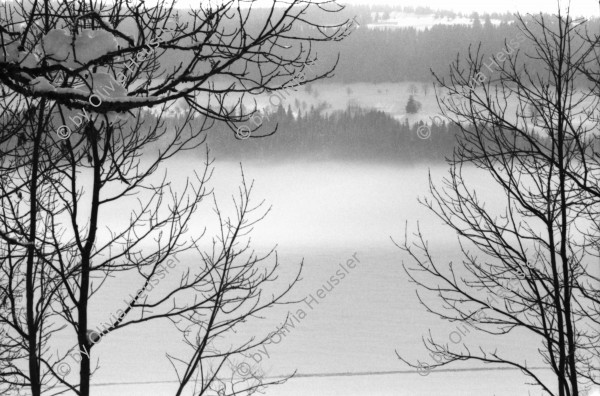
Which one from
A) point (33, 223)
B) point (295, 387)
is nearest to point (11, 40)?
point (33, 223)

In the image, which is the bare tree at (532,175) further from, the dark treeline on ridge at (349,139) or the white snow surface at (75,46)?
the dark treeline on ridge at (349,139)

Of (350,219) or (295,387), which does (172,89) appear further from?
(350,219)

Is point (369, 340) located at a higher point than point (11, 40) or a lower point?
lower

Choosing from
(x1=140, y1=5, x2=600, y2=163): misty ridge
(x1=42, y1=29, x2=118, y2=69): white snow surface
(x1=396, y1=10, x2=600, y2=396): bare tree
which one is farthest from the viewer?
(x1=140, y1=5, x2=600, y2=163): misty ridge

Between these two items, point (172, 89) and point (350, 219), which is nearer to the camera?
point (172, 89)

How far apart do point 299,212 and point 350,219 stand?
13148mm

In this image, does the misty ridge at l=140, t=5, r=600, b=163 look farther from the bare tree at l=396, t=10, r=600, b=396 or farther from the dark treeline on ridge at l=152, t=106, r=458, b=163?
the bare tree at l=396, t=10, r=600, b=396

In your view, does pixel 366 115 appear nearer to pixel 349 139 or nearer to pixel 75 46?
pixel 349 139

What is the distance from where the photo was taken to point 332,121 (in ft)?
256

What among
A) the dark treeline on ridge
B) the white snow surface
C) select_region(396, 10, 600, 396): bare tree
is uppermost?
the white snow surface

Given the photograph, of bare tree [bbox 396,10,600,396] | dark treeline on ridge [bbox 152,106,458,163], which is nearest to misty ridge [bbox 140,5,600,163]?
dark treeline on ridge [bbox 152,106,458,163]

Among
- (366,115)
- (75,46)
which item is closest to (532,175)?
(75,46)

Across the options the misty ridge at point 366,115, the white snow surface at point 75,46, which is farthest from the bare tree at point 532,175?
the misty ridge at point 366,115

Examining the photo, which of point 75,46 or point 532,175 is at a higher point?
point 75,46
